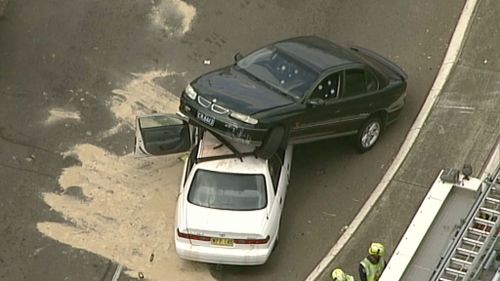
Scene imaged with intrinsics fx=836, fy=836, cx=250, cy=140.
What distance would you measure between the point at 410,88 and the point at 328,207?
3.53m

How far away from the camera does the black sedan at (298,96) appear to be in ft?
42.2

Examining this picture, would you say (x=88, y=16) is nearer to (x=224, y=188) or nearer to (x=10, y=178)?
(x=10, y=178)

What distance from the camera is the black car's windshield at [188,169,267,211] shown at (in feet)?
41.1

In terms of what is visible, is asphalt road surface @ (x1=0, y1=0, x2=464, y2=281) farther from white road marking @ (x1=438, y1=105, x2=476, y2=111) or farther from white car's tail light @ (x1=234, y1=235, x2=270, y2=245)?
white car's tail light @ (x1=234, y1=235, x2=270, y2=245)

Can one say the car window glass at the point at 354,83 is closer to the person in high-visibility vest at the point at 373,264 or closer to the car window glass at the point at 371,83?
the car window glass at the point at 371,83

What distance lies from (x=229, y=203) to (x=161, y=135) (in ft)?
6.82

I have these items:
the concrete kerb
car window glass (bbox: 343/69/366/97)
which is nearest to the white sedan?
the concrete kerb

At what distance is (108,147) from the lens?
14969 mm

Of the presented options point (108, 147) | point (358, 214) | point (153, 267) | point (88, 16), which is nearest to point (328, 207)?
point (358, 214)

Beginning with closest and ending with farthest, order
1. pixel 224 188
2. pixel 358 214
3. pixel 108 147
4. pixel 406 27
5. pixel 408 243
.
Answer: pixel 408 243
pixel 224 188
pixel 358 214
pixel 108 147
pixel 406 27

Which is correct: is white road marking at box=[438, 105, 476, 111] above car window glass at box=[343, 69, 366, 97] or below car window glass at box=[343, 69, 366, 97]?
below

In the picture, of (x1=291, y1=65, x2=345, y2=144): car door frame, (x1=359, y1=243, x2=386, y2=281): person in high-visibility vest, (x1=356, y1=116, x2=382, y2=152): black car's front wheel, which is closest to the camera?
(x1=359, y1=243, x2=386, y2=281): person in high-visibility vest

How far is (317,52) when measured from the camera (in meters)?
14.4

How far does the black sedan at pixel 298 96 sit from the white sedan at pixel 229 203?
1.29 ft
